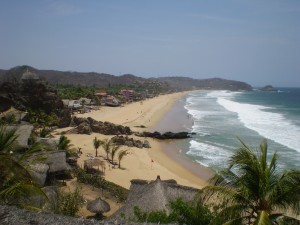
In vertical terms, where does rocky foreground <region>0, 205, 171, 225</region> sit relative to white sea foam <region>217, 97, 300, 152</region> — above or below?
above

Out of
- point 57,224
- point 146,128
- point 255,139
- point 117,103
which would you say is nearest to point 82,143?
point 146,128

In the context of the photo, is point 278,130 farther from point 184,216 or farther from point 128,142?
point 184,216

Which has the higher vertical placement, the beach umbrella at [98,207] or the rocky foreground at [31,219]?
the rocky foreground at [31,219]

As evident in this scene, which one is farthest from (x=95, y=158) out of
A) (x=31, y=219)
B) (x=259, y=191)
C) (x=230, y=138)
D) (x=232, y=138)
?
(x=259, y=191)

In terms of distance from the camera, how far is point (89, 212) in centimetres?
1631

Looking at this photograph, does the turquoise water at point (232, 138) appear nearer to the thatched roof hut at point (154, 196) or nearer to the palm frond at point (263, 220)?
the thatched roof hut at point (154, 196)

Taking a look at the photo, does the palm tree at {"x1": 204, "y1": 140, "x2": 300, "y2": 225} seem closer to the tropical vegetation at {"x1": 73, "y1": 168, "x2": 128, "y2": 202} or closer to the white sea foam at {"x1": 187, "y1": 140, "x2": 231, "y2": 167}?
the tropical vegetation at {"x1": 73, "y1": 168, "x2": 128, "y2": 202}

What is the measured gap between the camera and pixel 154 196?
49.5 ft

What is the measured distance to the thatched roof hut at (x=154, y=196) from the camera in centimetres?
1460


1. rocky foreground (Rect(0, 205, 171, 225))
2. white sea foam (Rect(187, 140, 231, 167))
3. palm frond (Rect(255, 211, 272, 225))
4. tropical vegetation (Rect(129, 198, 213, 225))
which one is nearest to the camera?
palm frond (Rect(255, 211, 272, 225))

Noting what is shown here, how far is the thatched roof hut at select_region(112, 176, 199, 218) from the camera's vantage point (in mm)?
14598

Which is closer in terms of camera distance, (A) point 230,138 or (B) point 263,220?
(B) point 263,220

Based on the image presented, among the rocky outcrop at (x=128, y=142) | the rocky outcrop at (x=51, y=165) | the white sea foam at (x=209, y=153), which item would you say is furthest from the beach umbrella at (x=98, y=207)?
the rocky outcrop at (x=128, y=142)

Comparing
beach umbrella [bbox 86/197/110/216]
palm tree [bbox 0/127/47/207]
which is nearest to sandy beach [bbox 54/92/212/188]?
beach umbrella [bbox 86/197/110/216]
